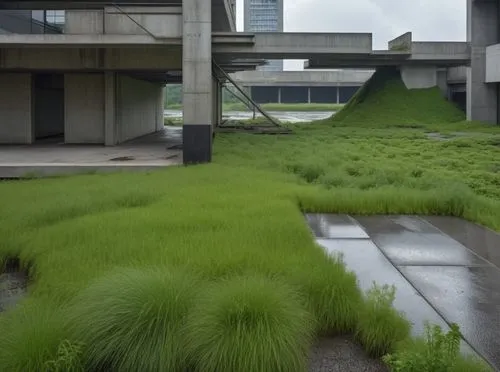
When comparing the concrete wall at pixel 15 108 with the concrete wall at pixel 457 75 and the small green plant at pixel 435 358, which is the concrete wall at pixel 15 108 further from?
the concrete wall at pixel 457 75

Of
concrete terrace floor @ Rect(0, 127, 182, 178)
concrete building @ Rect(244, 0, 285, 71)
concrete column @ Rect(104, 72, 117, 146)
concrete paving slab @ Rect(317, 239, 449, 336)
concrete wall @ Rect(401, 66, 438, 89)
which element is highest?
concrete building @ Rect(244, 0, 285, 71)

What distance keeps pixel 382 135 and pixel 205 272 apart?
22.1m

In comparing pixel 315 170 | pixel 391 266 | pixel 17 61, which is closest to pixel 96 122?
pixel 17 61

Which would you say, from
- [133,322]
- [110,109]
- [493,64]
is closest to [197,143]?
[110,109]

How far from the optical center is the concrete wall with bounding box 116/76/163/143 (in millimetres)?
23469

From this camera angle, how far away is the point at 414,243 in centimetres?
771

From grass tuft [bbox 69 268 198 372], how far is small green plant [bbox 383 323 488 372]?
1.49 meters

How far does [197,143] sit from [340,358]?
1212cm

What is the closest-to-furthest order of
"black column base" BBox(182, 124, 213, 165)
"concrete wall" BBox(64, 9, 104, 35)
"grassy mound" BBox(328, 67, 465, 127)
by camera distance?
"black column base" BBox(182, 124, 213, 165) → "concrete wall" BBox(64, 9, 104, 35) → "grassy mound" BBox(328, 67, 465, 127)

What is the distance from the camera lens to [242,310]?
416 centimetres

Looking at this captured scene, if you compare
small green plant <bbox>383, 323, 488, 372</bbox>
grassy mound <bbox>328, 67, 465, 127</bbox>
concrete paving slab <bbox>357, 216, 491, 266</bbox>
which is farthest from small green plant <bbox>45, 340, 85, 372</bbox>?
grassy mound <bbox>328, 67, 465, 127</bbox>

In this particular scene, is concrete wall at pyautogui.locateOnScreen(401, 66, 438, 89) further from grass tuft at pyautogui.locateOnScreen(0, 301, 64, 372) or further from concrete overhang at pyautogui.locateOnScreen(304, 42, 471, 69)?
grass tuft at pyautogui.locateOnScreen(0, 301, 64, 372)

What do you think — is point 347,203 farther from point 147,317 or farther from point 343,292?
point 147,317

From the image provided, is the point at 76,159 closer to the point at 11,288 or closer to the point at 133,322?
the point at 11,288
